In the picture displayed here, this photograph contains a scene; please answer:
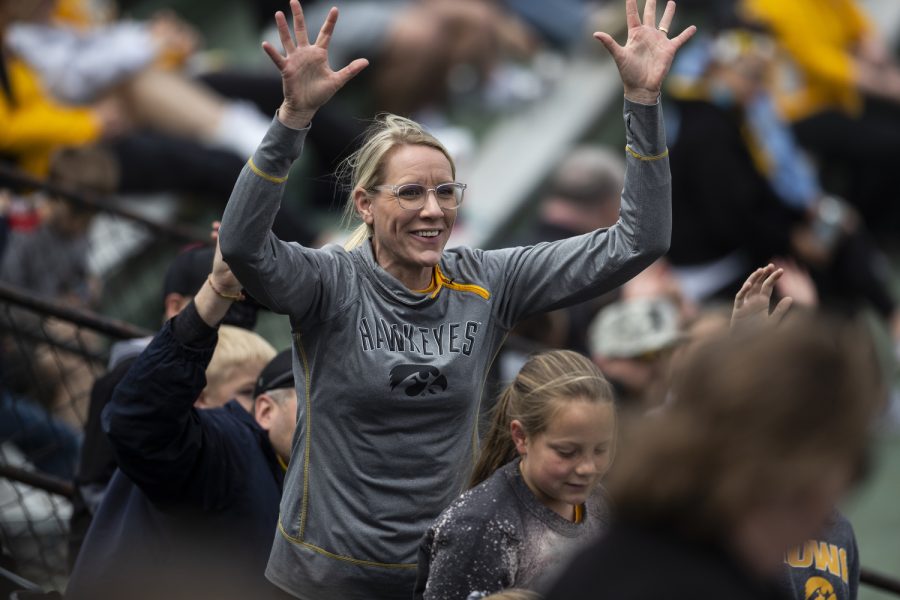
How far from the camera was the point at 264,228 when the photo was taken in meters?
2.59

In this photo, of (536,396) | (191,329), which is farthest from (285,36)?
(536,396)

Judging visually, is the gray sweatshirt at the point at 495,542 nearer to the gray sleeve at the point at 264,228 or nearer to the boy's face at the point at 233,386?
the gray sleeve at the point at 264,228

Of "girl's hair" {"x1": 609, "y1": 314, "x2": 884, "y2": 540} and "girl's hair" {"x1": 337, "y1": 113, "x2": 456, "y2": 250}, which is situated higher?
"girl's hair" {"x1": 337, "y1": 113, "x2": 456, "y2": 250}

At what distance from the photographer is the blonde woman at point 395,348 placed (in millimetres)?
2777

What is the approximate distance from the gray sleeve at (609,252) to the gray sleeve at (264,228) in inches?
19.7

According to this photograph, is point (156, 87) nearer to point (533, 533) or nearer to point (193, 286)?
point (193, 286)

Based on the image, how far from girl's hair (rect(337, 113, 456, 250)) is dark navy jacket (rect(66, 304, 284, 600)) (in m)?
0.41

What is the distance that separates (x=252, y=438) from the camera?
3.37 m

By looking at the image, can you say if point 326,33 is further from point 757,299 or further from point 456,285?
point 757,299

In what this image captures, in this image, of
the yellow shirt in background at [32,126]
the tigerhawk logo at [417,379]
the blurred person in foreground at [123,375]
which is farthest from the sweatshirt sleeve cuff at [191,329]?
the yellow shirt in background at [32,126]

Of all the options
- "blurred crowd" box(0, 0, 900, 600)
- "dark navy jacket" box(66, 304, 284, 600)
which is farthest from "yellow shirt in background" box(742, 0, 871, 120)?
"dark navy jacket" box(66, 304, 284, 600)

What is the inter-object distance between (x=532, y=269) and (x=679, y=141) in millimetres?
4251

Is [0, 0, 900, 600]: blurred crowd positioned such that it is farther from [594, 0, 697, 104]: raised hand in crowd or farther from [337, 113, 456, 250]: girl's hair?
[594, 0, 697, 104]: raised hand in crowd

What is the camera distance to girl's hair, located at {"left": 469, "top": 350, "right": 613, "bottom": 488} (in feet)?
9.39
